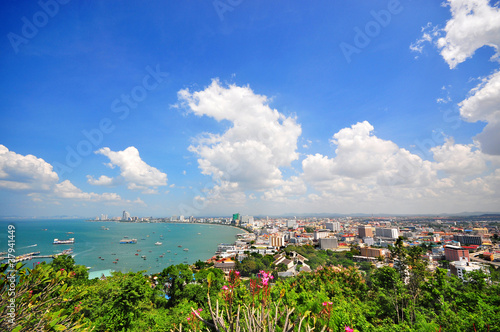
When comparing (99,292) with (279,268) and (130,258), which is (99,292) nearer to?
(279,268)

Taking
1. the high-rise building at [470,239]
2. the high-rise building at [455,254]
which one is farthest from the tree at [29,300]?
the high-rise building at [470,239]

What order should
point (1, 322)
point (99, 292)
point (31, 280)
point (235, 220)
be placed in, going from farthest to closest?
point (235, 220)
point (99, 292)
point (31, 280)
point (1, 322)

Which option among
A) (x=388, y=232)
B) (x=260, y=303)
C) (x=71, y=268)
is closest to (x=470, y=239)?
(x=388, y=232)

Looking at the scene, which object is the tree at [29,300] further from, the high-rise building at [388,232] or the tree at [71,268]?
the high-rise building at [388,232]

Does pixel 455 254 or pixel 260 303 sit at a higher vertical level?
pixel 260 303

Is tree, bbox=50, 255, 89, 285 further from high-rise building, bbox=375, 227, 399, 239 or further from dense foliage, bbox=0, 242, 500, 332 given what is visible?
high-rise building, bbox=375, 227, 399, 239

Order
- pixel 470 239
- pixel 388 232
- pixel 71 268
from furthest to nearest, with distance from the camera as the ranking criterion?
pixel 388 232 < pixel 470 239 < pixel 71 268

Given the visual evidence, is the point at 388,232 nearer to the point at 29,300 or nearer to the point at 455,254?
the point at 455,254

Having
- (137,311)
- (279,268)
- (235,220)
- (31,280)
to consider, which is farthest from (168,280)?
(235,220)
